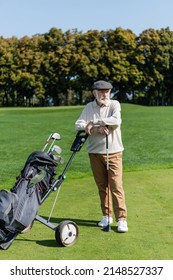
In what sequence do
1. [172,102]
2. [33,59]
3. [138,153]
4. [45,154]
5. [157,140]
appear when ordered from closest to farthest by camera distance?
1. [45,154]
2. [138,153]
3. [157,140]
4. [33,59]
5. [172,102]

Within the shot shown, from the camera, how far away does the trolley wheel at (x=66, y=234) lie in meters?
4.64

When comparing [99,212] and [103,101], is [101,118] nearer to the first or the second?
[103,101]

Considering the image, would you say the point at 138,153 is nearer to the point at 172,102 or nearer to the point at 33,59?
the point at 33,59

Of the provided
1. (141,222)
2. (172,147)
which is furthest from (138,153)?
(141,222)

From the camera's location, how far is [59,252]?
4.53m

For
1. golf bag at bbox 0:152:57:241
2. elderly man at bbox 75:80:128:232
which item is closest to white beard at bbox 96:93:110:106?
elderly man at bbox 75:80:128:232

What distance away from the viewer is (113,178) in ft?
17.3

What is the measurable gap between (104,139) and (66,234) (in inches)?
47.9

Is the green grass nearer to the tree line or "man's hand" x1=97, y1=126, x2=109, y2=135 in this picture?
"man's hand" x1=97, y1=126, x2=109, y2=135

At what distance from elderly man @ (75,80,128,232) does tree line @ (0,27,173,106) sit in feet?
150

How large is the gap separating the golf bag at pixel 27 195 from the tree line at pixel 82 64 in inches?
1822

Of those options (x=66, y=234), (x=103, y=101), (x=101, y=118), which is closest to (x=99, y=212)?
(x=66, y=234)

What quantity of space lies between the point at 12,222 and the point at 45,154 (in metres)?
0.83

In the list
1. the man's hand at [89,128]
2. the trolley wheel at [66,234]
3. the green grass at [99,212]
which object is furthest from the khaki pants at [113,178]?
the trolley wheel at [66,234]
